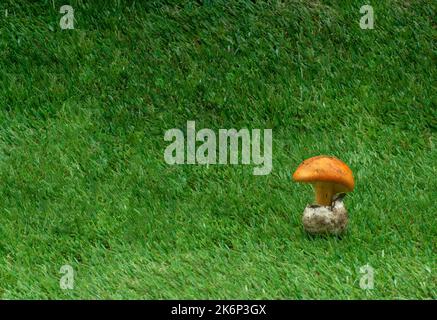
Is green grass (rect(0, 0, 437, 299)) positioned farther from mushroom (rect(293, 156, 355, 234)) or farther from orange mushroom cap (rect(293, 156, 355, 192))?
orange mushroom cap (rect(293, 156, 355, 192))

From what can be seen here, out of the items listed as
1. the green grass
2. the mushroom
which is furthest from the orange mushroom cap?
the green grass

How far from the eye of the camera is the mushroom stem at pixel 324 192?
19.7ft

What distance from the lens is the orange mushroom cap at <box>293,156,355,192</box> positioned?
5816 millimetres

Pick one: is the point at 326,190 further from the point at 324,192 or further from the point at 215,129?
the point at 215,129

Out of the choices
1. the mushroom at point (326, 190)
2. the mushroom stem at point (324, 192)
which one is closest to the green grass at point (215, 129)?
the mushroom at point (326, 190)

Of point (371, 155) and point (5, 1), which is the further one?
point (5, 1)

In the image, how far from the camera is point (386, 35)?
28.7 ft

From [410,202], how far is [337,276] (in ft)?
4.20

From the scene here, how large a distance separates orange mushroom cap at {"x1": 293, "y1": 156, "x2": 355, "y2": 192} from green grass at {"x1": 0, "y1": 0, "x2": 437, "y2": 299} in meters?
0.44

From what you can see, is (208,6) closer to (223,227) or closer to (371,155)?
(371,155)

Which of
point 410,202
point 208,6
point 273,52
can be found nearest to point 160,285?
point 410,202

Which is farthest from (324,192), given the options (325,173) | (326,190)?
(325,173)

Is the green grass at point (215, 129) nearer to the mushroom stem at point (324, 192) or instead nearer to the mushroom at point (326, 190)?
the mushroom at point (326, 190)
